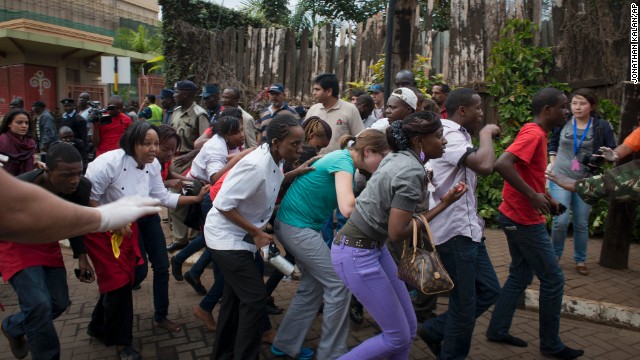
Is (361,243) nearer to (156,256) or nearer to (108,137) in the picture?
(156,256)

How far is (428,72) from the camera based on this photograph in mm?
8375

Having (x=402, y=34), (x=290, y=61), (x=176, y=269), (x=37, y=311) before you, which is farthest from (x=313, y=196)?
(x=290, y=61)

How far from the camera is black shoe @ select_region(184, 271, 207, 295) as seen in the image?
494 cm

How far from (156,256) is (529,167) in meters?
3.10

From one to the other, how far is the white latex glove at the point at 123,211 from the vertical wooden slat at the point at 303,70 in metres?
9.17

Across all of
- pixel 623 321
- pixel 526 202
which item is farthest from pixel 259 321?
pixel 623 321

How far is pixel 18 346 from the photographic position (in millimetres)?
3648

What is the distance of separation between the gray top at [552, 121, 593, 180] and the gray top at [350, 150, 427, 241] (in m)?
3.31

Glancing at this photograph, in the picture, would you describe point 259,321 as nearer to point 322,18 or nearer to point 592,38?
point 592,38

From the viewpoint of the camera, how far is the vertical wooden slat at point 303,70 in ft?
34.2

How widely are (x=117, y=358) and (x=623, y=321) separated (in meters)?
4.25

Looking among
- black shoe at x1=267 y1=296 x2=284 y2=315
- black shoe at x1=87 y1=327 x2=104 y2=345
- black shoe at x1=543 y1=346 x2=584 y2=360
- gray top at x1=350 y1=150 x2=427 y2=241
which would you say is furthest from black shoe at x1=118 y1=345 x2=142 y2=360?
black shoe at x1=543 y1=346 x2=584 y2=360

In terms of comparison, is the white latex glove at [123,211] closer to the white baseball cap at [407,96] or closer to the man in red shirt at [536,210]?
the man in red shirt at [536,210]

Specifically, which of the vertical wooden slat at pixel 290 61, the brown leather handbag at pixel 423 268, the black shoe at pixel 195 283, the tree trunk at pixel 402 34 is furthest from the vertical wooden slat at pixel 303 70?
the brown leather handbag at pixel 423 268
